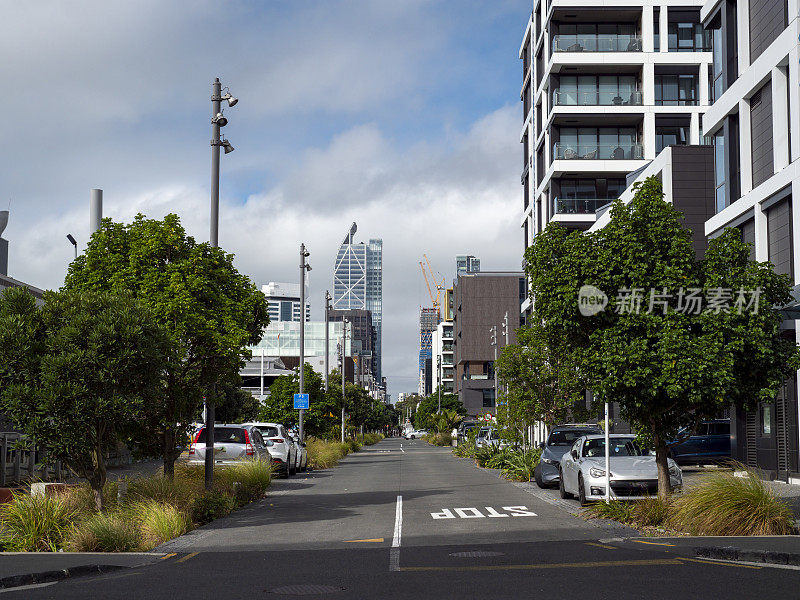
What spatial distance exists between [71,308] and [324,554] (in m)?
5.53

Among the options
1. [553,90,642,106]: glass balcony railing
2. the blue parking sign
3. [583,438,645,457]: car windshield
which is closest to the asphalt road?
[583,438,645,457]: car windshield

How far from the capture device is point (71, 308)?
14383mm

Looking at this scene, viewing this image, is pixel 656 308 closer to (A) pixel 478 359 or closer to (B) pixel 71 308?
(B) pixel 71 308

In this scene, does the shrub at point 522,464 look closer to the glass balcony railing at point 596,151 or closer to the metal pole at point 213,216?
the metal pole at point 213,216

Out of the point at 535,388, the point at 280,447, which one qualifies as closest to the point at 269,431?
the point at 280,447

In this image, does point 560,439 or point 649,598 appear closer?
point 649,598

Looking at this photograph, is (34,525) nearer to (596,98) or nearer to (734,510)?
(734,510)

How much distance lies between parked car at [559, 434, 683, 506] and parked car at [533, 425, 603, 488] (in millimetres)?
3297

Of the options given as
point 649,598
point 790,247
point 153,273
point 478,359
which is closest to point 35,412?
point 153,273

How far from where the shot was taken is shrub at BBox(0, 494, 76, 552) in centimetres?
1255

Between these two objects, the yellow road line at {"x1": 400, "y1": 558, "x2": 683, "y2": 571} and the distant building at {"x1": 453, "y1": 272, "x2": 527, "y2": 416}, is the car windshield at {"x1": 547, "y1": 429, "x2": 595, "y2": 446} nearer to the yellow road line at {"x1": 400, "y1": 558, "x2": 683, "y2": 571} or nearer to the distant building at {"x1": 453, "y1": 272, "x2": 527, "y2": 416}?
the yellow road line at {"x1": 400, "y1": 558, "x2": 683, "y2": 571}

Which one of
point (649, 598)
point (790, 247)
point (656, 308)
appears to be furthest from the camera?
point (790, 247)

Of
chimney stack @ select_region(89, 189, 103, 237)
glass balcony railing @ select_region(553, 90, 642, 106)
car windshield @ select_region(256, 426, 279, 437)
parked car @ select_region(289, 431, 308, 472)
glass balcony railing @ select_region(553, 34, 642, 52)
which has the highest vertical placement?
glass balcony railing @ select_region(553, 34, 642, 52)

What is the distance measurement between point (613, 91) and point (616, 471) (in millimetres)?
39837
